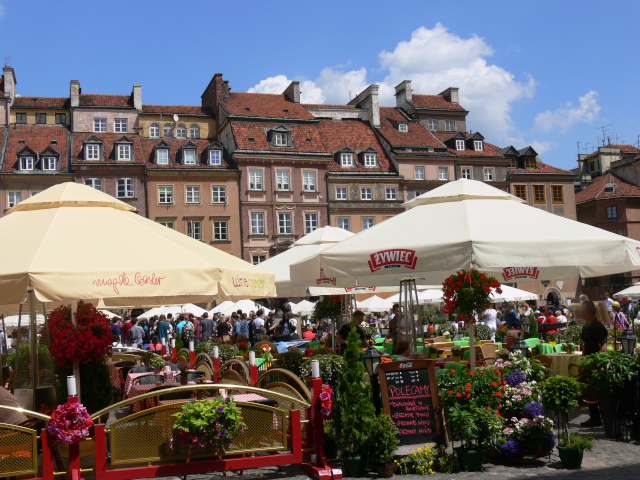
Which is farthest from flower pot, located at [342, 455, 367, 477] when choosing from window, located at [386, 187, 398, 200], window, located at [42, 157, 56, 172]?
window, located at [386, 187, 398, 200]

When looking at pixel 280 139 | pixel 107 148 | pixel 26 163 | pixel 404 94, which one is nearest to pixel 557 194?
pixel 404 94

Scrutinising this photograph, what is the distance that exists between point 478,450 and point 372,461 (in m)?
1.11

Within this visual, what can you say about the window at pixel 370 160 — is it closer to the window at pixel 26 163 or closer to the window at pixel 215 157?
the window at pixel 215 157

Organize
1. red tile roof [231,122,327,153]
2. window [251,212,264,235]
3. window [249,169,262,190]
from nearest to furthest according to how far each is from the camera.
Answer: window [251,212,264,235]
window [249,169,262,190]
red tile roof [231,122,327,153]

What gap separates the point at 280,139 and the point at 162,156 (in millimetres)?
8580

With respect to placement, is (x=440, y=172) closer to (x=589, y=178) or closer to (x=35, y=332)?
(x=589, y=178)

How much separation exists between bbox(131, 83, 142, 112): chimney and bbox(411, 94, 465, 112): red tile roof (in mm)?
23007

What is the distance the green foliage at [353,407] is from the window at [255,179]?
42.6 metres

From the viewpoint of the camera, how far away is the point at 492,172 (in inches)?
2258

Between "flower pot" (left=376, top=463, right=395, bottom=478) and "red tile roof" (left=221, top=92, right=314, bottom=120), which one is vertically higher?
"red tile roof" (left=221, top=92, right=314, bottom=120)

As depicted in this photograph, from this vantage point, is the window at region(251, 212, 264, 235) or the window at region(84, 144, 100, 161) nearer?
the window at region(84, 144, 100, 161)

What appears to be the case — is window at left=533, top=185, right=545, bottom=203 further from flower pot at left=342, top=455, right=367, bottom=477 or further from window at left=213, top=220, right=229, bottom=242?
flower pot at left=342, top=455, right=367, bottom=477

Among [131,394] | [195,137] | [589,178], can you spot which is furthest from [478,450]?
[589,178]

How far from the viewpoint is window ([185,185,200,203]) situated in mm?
48156
